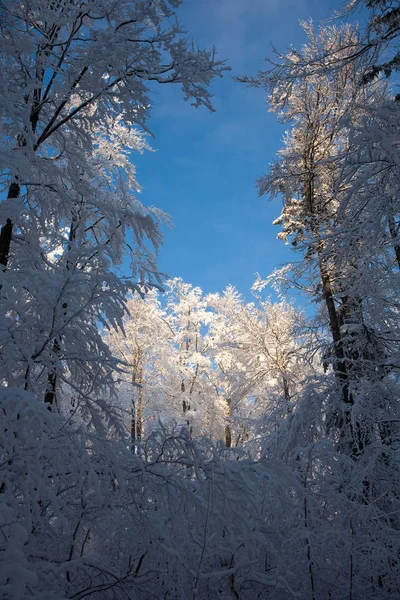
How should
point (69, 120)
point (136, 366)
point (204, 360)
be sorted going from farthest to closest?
point (204, 360)
point (69, 120)
point (136, 366)

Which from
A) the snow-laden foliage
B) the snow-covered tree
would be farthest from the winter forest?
the snow-laden foliage

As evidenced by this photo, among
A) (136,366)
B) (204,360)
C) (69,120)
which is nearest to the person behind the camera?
(136,366)

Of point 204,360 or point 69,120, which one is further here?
point 204,360

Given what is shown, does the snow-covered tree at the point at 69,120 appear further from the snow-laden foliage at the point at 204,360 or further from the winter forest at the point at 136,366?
the snow-laden foliage at the point at 204,360

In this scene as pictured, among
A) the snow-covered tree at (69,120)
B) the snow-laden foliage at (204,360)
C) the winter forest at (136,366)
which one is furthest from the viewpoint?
the snow-laden foliage at (204,360)

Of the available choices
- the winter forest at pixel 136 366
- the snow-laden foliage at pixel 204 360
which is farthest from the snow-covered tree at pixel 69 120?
the snow-laden foliage at pixel 204 360

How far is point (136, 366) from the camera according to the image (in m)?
3.34

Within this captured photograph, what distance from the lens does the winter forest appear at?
1959 mm

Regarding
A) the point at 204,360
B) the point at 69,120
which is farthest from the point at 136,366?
the point at 204,360

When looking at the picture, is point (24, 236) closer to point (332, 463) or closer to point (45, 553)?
point (45, 553)

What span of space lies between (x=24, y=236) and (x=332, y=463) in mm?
4483

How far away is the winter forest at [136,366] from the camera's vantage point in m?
1.96

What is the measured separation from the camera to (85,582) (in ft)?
7.10

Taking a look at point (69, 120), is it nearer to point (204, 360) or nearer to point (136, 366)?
point (136, 366)
